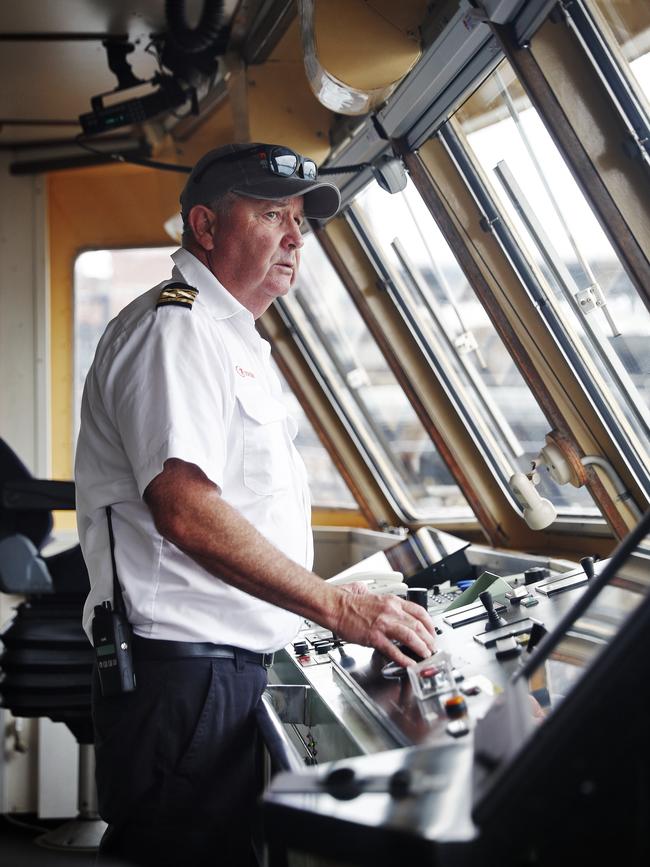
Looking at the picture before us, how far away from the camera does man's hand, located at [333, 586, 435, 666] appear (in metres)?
1.66

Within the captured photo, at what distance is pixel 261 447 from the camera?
6.15ft

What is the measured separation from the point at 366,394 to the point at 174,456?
10.2 feet

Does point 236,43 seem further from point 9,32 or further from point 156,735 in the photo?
point 156,735

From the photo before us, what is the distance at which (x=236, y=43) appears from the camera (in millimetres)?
3953

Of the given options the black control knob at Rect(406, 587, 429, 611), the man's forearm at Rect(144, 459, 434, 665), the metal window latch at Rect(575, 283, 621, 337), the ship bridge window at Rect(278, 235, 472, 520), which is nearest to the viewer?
the man's forearm at Rect(144, 459, 434, 665)

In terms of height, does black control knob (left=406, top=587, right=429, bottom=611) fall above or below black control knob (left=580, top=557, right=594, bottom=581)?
above

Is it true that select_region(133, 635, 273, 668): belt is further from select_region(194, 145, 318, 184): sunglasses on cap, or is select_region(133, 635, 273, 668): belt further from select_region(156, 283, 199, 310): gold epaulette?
select_region(194, 145, 318, 184): sunglasses on cap

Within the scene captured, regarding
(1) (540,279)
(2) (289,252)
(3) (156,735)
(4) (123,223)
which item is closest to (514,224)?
(1) (540,279)

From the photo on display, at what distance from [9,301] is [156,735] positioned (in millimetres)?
4336

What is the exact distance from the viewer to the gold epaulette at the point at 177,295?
1.82 meters

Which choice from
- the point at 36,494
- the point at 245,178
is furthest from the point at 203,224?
the point at 36,494

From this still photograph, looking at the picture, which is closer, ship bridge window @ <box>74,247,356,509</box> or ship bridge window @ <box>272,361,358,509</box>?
ship bridge window @ <box>272,361,358,509</box>

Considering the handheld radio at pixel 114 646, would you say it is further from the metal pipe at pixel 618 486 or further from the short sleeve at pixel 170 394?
the metal pipe at pixel 618 486

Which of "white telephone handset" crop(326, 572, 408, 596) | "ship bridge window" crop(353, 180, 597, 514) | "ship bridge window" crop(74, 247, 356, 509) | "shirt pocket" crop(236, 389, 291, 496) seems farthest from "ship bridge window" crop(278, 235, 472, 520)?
"shirt pocket" crop(236, 389, 291, 496)
